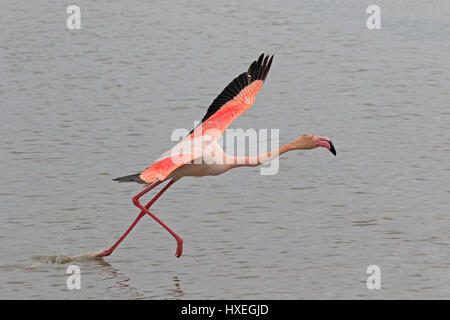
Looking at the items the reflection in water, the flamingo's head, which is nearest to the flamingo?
the flamingo's head

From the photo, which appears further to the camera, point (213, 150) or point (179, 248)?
point (213, 150)

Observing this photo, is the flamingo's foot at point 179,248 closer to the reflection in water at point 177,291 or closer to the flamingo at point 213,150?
the flamingo at point 213,150

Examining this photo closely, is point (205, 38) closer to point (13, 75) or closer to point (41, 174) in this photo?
point (13, 75)

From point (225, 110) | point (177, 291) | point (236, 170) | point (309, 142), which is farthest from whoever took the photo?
point (236, 170)

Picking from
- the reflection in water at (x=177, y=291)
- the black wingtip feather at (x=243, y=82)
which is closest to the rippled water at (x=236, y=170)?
the reflection in water at (x=177, y=291)

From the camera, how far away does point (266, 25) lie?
1089 inches

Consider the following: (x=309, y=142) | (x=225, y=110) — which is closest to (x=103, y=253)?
(x=225, y=110)

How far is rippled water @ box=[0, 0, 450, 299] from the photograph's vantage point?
41.9ft

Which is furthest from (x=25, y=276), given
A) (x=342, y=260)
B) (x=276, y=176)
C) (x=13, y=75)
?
(x=13, y=75)

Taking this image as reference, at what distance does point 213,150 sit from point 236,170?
3.84 m

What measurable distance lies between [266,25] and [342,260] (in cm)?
1522

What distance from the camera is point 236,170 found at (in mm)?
17047

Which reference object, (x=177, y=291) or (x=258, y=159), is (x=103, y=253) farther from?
(x=258, y=159)

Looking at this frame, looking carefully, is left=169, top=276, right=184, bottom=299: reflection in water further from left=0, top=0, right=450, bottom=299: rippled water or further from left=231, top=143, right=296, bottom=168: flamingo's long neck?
left=231, top=143, right=296, bottom=168: flamingo's long neck
